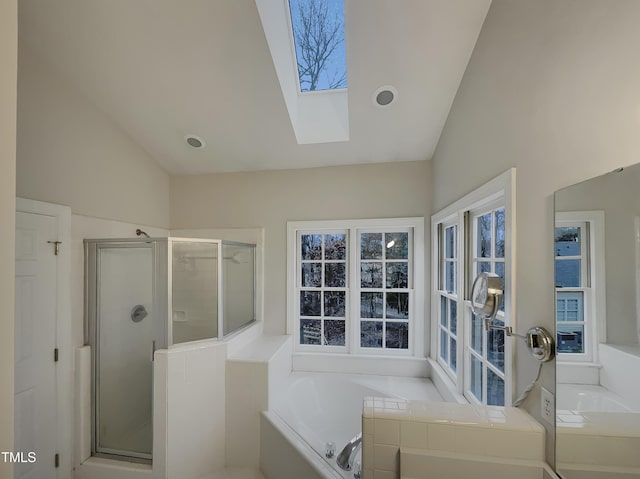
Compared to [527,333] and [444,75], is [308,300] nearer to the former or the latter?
[527,333]

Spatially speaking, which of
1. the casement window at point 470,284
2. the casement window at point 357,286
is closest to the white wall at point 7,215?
the casement window at point 470,284

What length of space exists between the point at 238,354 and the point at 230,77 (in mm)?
2165

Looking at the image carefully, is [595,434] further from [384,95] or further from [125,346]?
[125,346]

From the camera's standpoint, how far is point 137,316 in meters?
2.25

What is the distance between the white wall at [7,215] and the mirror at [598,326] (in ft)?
5.18

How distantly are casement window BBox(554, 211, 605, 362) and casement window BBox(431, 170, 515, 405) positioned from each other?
1.02 ft

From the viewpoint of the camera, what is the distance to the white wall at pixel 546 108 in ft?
2.67

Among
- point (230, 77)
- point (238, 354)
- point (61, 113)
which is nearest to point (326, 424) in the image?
point (238, 354)

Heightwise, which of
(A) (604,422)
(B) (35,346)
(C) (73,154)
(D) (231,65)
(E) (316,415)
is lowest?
(E) (316,415)

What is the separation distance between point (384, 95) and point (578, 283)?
1.72 meters

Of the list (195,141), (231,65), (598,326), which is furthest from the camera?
(195,141)

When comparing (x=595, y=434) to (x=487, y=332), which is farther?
(x=487, y=332)

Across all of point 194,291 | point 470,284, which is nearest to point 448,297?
point 470,284

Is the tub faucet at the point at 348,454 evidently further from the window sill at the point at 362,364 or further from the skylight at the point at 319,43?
the skylight at the point at 319,43
